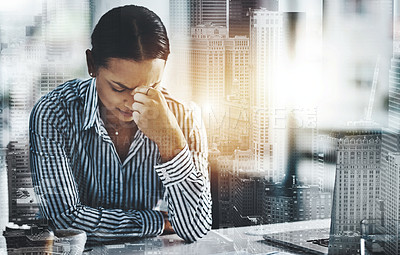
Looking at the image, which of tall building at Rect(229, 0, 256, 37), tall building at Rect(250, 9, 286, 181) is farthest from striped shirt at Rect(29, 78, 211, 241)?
tall building at Rect(229, 0, 256, 37)

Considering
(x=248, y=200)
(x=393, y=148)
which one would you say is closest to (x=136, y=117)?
(x=248, y=200)

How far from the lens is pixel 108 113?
2834mm

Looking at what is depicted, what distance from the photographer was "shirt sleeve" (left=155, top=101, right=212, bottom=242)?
288 cm

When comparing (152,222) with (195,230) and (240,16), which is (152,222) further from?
(240,16)

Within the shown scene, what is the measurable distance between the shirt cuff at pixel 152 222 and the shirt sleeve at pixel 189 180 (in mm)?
49

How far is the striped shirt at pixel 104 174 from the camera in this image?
9.17ft

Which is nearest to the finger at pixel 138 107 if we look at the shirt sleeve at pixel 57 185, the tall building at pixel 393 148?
the shirt sleeve at pixel 57 185

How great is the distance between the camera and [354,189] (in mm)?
3152

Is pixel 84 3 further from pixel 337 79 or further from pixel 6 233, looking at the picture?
pixel 337 79

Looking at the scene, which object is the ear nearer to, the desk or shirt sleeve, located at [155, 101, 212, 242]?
shirt sleeve, located at [155, 101, 212, 242]

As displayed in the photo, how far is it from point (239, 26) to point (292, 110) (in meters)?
0.46

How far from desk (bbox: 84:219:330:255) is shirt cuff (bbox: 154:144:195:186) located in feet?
0.83

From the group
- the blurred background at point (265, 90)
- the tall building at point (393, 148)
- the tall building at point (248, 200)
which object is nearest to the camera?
the blurred background at point (265, 90)

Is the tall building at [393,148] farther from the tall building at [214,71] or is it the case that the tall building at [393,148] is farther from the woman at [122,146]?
the woman at [122,146]
